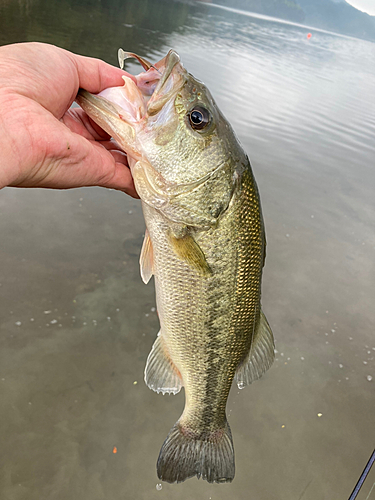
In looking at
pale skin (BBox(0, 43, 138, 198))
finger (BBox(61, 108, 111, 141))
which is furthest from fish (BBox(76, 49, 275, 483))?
finger (BBox(61, 108, 111, 141))

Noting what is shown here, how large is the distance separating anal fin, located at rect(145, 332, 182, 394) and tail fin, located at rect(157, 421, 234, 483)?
24cm

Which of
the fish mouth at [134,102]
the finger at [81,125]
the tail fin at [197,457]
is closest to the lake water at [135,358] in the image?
the tail fin at [197,457]

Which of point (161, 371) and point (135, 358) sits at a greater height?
point (161, 371)

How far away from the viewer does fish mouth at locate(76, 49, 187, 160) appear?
1.44 m

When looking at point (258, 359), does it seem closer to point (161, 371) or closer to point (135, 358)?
point (161, 371)

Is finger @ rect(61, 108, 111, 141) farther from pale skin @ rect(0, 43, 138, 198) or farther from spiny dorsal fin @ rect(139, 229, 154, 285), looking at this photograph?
spiny dorsal fin @ rect(139, 229, 154, 285)

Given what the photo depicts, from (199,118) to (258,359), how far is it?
1261mm

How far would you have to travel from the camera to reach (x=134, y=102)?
1498mm

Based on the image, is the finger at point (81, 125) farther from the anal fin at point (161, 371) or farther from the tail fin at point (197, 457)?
the tail fin at point (197, 457)

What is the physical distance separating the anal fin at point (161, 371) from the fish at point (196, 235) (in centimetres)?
8

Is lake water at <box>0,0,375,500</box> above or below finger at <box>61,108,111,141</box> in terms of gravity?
below

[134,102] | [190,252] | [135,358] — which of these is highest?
[134,102]

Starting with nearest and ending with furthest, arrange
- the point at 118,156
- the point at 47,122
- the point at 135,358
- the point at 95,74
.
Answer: the point at 47,122, the point at 95,74, the point at 118,156, the point at 135,358

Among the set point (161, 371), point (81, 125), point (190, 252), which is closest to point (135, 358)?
point (161, 371)
